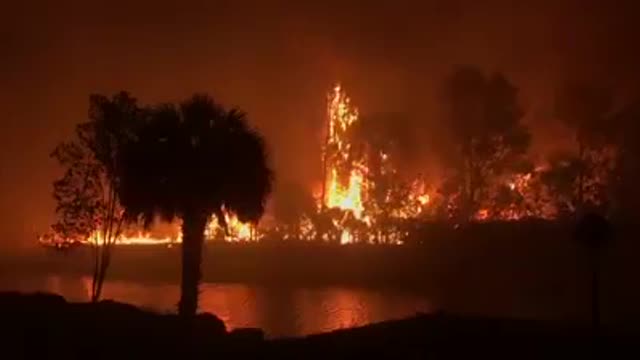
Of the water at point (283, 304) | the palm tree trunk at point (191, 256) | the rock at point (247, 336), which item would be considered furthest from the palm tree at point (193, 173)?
the water at point (283, 304)

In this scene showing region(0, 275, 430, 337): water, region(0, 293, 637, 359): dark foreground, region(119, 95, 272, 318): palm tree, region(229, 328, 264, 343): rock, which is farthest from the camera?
region(0, 275, 430, 337): water

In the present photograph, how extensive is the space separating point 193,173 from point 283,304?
2011 inches

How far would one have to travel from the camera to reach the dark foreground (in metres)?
23.6

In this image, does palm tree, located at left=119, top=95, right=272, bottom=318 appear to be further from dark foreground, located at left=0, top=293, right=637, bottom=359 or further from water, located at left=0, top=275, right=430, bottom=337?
water, located at left=0, top=275, right=430, bottom=337

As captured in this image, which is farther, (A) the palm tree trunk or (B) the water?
(B) the water

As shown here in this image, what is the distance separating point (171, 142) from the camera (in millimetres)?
36219

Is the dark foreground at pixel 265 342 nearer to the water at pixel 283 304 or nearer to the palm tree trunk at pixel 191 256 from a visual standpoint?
the palm tree trunk at pixel 191 256

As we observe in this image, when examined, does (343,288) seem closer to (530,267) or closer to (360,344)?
(530,267)

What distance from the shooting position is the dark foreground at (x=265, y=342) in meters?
23.6

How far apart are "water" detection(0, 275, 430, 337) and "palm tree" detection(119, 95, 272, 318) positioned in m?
20.5

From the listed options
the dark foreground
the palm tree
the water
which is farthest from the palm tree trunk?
the water

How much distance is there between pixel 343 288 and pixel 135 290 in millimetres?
25570

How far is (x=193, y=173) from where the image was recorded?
117ft

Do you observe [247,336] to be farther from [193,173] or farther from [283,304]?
[283,304]
